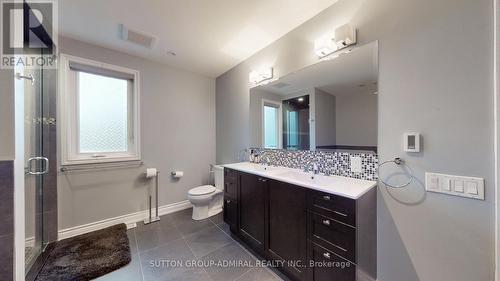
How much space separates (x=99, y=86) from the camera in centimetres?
249

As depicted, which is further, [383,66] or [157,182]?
[157,182]

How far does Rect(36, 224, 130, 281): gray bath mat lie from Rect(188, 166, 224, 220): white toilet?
0.87 meters

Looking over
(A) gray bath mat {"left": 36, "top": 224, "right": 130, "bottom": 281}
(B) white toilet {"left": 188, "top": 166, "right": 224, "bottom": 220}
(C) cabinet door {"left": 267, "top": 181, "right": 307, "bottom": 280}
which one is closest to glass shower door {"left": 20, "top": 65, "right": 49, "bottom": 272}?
(A) gray bath mat {"left": 36, "top": 224, "right": 130, "bottom": 281}

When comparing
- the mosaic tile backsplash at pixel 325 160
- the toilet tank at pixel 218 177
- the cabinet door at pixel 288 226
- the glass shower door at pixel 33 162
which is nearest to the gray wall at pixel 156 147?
the glass shower door at pixel 33 162

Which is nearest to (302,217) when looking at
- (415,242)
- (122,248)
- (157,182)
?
(415,242)

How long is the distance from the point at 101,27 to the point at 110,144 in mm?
1457

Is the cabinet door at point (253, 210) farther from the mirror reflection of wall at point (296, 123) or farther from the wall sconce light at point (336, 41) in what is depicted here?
the wall sconce light at point (336, 41)

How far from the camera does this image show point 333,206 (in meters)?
1.26

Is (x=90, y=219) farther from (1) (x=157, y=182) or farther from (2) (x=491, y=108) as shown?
(2) (x=491, y=108)

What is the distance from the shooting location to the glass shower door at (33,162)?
1.66 metres

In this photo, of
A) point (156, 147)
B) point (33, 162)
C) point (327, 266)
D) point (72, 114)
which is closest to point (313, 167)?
point (327, 266)

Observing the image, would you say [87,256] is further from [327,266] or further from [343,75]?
[343,75]

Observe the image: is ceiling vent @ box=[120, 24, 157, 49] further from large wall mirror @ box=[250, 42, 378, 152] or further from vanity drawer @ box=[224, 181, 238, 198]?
vanity drawer @ box=[224, 181, 238, 198]

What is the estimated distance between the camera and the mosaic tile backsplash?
151 centimetres
